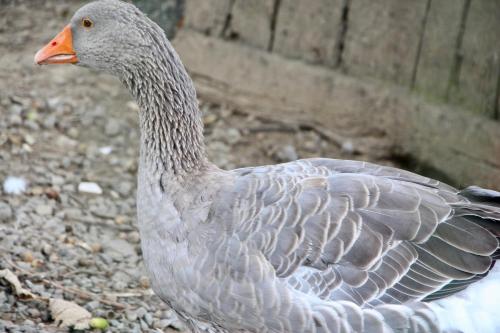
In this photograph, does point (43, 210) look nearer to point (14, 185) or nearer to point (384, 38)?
point (14, 185)

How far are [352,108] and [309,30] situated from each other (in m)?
0.67

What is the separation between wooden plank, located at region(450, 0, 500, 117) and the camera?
4.98 meters

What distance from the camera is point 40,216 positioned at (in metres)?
4.77

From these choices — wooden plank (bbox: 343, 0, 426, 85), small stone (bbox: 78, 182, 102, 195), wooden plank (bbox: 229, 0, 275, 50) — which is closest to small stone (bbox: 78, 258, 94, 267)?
small stone (bbox: 78, 182, 102, 195)

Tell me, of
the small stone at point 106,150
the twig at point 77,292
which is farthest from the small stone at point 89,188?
the twig at point 77,292

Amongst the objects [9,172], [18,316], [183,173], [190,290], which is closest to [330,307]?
[190,290]

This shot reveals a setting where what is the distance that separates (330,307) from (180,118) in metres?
1.18

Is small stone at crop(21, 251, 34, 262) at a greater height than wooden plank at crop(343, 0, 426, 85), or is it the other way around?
wooden plank at crop(343, 0, 426, 85)

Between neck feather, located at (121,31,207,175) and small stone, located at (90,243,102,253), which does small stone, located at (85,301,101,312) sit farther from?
neck feather, located at (121,31,207,175)

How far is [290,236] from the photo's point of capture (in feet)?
11.1

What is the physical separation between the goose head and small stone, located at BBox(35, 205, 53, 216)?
1.30 metres

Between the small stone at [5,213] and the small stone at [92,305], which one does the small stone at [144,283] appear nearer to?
the small stone at [92,305]

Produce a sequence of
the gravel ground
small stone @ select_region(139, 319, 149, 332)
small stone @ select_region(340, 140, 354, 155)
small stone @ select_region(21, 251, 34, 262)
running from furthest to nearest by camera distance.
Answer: small stone @ select_region(340, 140, 354, 155) → small stone @ select_region(21, 251, 34, 262) → the gravel ground → small stone @ select_region(139, 319, 149, 332)

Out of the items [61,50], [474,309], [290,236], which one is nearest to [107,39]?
[61,50]
